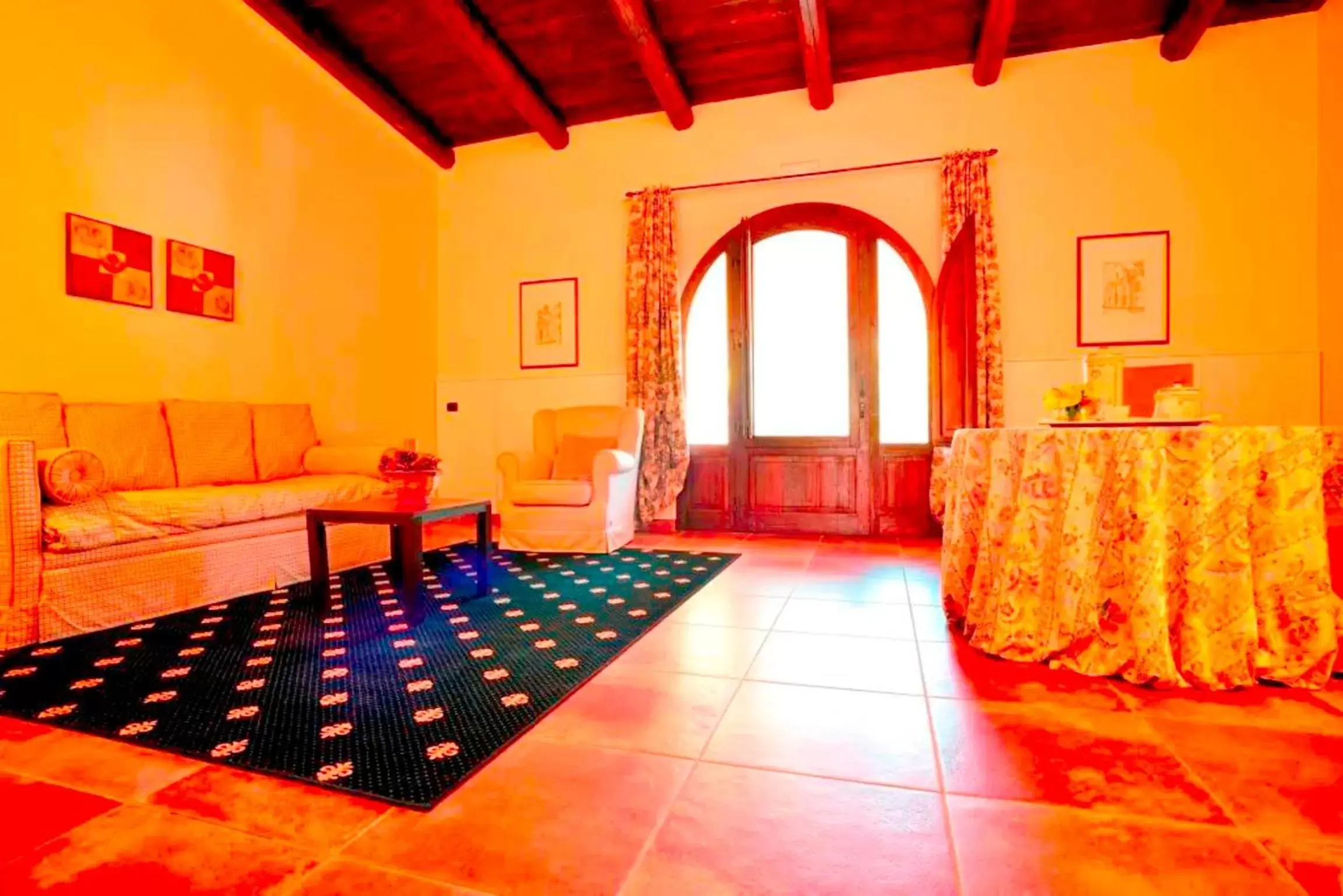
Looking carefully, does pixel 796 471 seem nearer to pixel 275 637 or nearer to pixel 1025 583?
pixel 1025 583

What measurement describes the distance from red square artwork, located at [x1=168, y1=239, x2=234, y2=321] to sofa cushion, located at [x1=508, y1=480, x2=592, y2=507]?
2.13 metres

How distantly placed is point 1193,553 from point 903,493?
2.94 meters

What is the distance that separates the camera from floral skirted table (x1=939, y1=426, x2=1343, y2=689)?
178 cm

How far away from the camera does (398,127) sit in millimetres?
5305

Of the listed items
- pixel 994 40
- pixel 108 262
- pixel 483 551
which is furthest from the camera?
pixel 994 40

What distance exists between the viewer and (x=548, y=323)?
18.3ft

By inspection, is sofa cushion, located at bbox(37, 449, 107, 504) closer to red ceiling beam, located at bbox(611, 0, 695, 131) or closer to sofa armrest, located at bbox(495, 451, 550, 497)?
sofa armrest, located at bbox(495, 451, 550, 497)

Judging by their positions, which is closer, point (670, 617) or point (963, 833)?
point (963, 833)

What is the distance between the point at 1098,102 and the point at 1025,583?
4.12 metres

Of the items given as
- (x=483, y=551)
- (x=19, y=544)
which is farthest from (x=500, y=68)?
(x=19, y=544)

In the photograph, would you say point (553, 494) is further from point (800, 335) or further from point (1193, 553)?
point (1193, 553)

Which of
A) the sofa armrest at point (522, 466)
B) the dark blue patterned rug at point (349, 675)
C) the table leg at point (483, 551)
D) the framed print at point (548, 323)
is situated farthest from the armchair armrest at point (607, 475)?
the framed print at point (548, 323)

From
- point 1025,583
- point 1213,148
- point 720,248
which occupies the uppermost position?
point 1213,148

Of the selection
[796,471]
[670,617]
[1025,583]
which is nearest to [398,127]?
[796,471]
